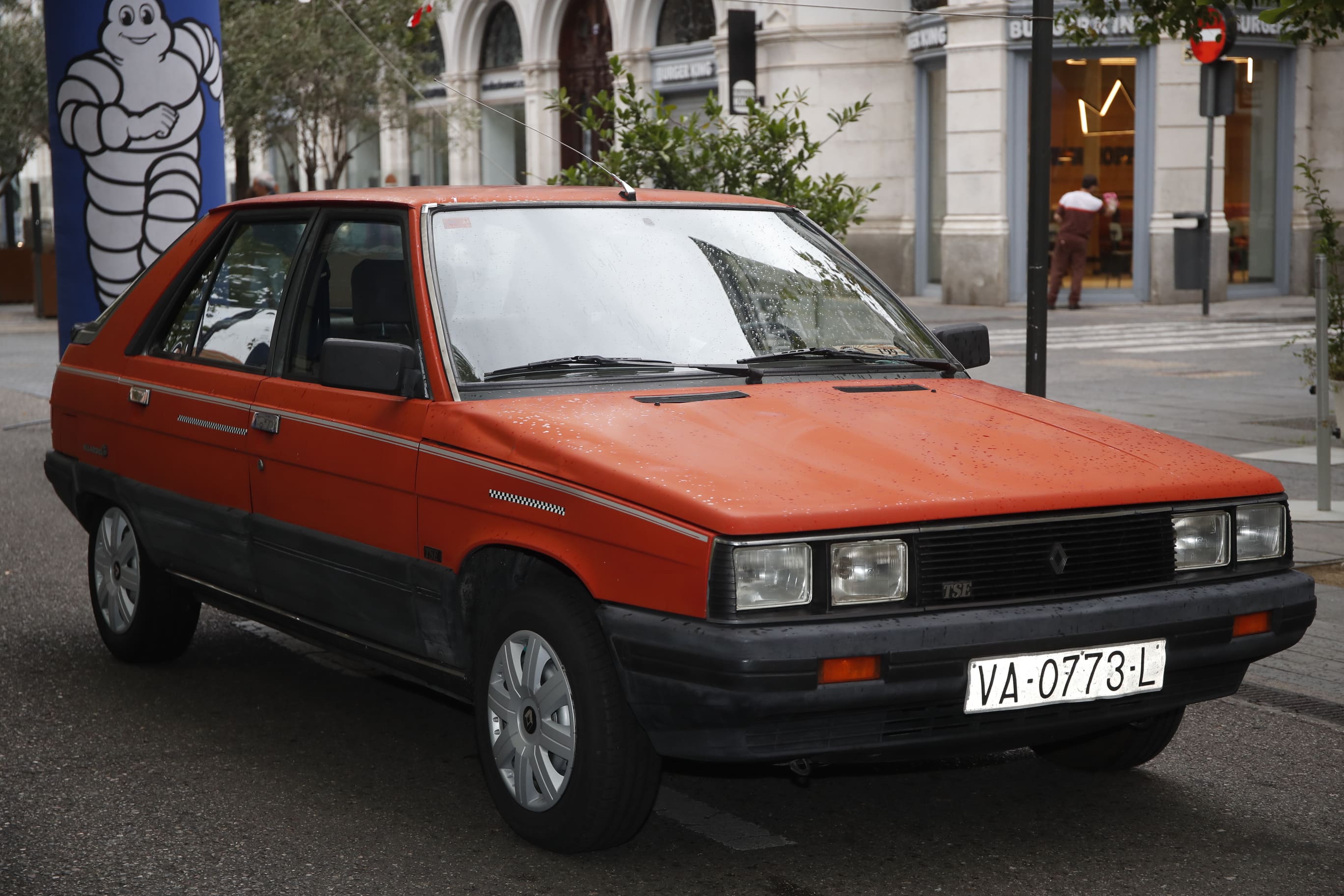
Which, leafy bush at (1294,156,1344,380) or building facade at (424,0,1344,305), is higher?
building facade at (424,0,1344,305)

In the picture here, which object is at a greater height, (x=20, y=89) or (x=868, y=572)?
(x=20, y=89)

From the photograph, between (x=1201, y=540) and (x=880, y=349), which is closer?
(x=1201, y=540)

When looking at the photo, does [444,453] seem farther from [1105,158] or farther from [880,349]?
[1105,158]

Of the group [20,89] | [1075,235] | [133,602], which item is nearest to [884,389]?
[133,602]

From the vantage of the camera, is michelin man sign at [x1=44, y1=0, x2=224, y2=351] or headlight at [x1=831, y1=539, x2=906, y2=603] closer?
headlight at [x1=831, y1=539, x2=906, y2=603]

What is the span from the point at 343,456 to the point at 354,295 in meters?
0.52

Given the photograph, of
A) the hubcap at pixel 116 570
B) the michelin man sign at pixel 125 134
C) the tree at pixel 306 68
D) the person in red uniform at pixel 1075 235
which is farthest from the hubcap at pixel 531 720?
the tree at pixel 306 68

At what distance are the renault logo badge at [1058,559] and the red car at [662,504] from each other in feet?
0.07

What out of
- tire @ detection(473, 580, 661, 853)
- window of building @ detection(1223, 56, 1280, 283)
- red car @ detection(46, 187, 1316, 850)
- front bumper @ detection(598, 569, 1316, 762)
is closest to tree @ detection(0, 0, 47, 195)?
window of building @ detection(1223, 56, 1280, 283)

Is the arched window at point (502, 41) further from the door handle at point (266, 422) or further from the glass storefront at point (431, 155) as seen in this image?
the door handle at point (266, 422)

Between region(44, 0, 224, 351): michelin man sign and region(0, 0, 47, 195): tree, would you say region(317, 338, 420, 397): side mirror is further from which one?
region(0, 0, 47, 195): tree

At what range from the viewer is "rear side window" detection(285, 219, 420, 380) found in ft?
15.8

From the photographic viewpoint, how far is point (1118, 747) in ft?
15.9

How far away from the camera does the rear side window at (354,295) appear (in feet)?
15.8
